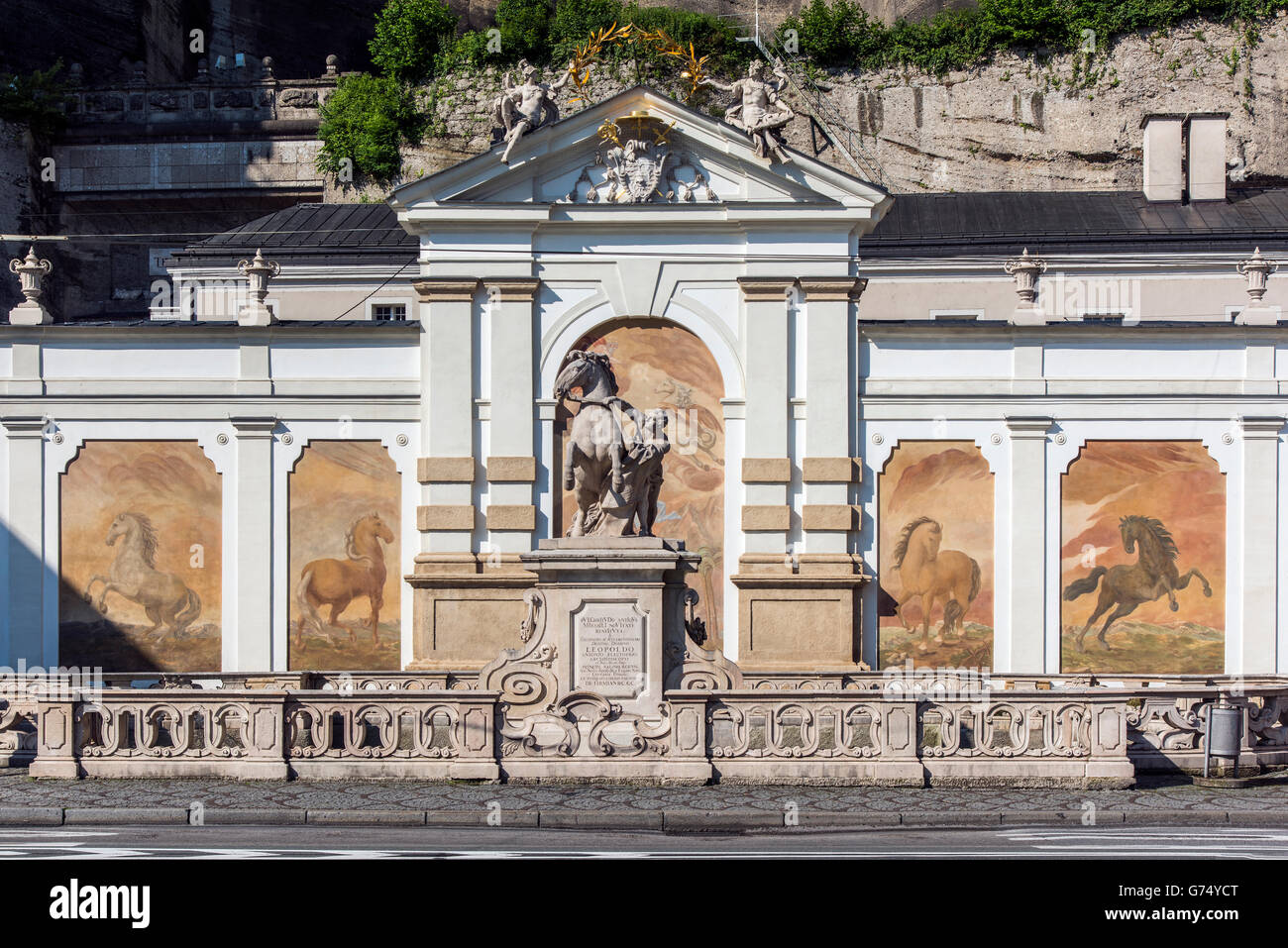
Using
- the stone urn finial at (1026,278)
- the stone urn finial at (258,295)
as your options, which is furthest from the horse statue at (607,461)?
the stone urn finial at (1026,278)

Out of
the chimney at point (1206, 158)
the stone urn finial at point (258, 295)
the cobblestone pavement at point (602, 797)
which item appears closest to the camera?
the cobblestone pavement at point (602, 797)

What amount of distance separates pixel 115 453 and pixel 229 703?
13153 millimetres

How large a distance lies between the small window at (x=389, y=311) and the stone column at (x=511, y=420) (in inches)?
342

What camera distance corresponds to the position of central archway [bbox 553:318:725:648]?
3053cm

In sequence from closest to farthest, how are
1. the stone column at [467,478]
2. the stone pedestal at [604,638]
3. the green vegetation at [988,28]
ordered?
the stone pedestal at [604,638] → the stone column at [467,478] → the green vegetation at [988,28]

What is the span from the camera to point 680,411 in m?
30.7

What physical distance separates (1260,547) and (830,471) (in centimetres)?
758

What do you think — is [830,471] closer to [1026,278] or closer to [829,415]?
[829,415]

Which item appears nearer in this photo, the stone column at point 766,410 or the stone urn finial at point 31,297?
the stone column at point 766,410

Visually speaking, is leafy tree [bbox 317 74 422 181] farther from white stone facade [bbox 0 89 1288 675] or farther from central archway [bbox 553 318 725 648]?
central archway [bbox 553 318 725 648]

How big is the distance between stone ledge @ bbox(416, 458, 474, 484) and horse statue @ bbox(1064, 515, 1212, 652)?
10616 millimetres

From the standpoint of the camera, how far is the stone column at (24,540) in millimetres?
29906

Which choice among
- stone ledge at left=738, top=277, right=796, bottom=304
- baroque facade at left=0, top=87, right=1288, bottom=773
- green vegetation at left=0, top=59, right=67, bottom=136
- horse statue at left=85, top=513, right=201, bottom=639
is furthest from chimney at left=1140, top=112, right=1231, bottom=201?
green vegetation at left=0, top=59, right=67, bottom=136

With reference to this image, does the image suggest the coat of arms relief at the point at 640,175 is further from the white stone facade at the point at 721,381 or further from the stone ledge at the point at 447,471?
the stone ledge at the point at 447,471
